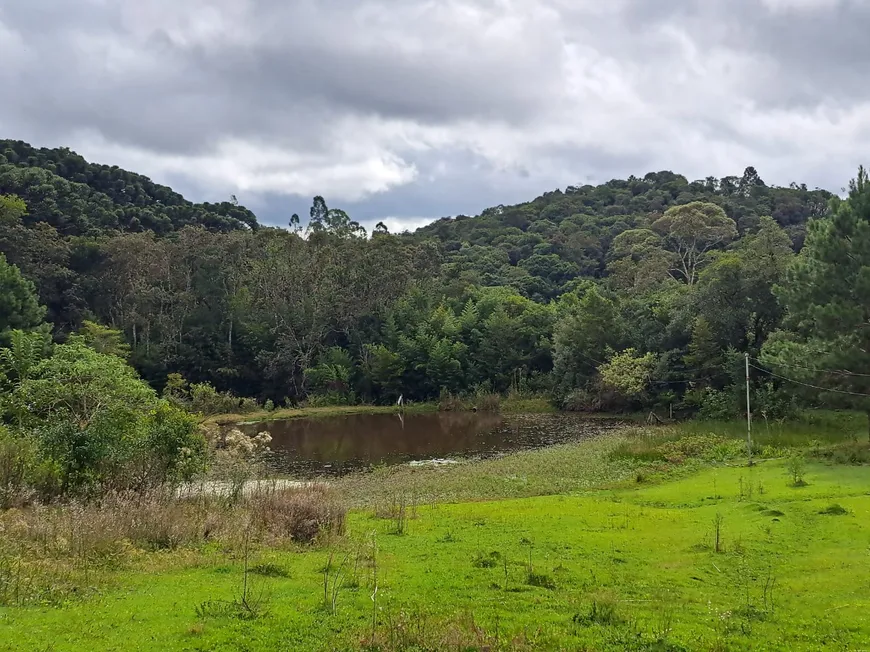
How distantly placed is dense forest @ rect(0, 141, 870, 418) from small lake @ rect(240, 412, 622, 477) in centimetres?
591

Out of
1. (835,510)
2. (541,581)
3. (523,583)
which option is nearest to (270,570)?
(523,583)

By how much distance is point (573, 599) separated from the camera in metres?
8.88

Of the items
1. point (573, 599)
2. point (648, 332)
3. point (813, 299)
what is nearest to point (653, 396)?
point (648, 332)

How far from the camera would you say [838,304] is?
24047mm

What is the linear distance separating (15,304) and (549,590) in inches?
1624

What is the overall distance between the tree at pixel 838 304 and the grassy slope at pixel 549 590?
9.73m

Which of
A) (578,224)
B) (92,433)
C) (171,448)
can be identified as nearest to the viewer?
(92,433)

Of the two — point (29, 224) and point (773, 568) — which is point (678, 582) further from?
point (29, 224)

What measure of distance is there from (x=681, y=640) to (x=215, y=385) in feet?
179

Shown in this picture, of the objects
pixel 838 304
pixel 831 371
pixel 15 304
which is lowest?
pixel 831 371

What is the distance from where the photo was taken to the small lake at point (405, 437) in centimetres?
3070

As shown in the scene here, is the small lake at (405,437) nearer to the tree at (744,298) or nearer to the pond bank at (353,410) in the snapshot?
the pond bank at (353,410)

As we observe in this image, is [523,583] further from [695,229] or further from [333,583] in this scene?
[695,229]

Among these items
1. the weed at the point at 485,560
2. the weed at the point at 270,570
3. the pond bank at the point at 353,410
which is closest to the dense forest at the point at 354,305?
the pond bank at the point at 353,410
